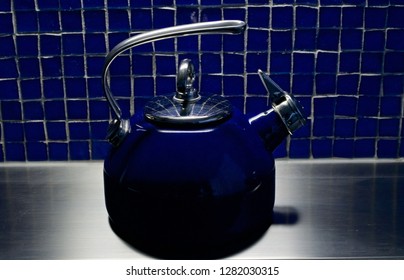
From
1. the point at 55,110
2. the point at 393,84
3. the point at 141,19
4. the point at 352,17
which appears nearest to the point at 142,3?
the point at 141,19

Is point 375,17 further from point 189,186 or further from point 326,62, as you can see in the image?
point 189,186

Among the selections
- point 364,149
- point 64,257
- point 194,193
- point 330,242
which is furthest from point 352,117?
point 64,257

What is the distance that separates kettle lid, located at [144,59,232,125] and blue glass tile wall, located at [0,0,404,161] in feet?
0.70

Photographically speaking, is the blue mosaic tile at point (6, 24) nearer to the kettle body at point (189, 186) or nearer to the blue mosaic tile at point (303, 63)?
the kettle body at point (189, 186)

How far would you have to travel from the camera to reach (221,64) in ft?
3.17

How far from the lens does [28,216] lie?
2.81 ft

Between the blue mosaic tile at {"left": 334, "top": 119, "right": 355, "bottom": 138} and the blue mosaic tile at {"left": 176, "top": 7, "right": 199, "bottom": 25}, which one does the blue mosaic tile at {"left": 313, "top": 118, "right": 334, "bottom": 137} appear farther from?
the blue mosaic tile at {"left": 176, "top": 7, "right": 199, "bottom": 25}

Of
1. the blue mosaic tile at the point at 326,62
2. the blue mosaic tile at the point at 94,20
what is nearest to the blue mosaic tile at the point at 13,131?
the blue mosaic tile at the point at 94,20

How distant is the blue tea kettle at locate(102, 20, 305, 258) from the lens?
0.68 metres

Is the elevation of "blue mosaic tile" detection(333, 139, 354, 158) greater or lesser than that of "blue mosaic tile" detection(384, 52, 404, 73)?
lesser

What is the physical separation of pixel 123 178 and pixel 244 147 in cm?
16

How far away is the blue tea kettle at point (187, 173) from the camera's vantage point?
2.22 ft

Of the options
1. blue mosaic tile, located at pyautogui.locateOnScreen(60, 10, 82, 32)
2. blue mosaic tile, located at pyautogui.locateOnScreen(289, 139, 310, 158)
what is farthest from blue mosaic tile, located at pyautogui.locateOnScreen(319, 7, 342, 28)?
blue mosaic tile, located at pyautogui.locateOnScreen(60, 10, 82, 32)

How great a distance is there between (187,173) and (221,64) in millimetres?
341
